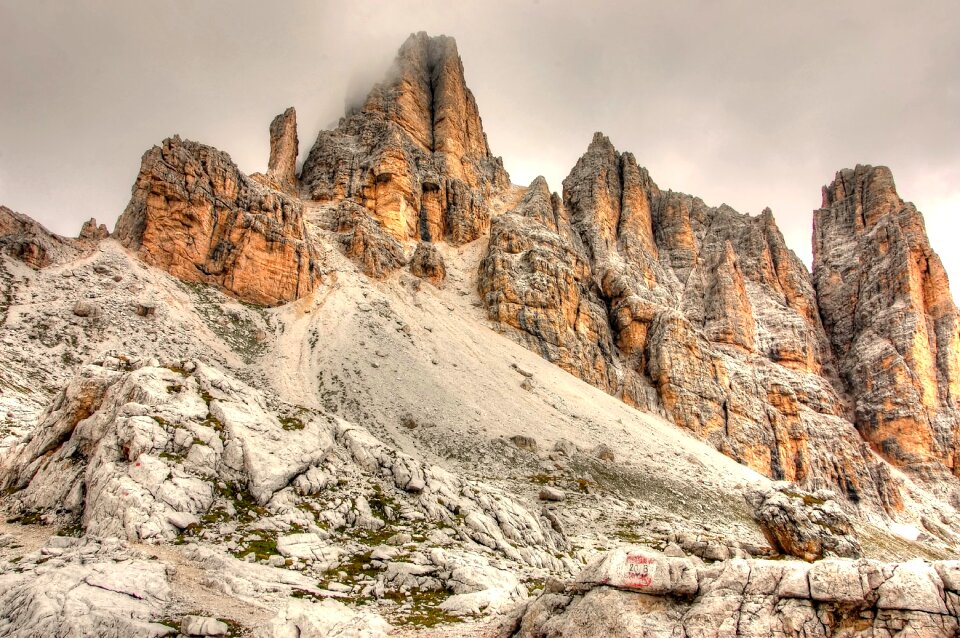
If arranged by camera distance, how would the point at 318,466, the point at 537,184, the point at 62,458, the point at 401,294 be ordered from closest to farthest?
the point at 62,458 → the point at 318,466 → the point at 401,294 → the point at 537,184

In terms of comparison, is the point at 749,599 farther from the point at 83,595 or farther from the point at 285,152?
the point at 285,152

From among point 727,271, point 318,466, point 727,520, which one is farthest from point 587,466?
point 727,271

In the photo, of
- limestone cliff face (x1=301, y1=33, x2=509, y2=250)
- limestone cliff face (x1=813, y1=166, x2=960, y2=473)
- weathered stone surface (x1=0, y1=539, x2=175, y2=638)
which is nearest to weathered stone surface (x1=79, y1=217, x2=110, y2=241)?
limestone cliff face (x1=301, y1=33, x2=509, y2=250)

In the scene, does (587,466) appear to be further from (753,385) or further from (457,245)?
(457,245)

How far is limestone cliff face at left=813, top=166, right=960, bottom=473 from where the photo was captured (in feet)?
323

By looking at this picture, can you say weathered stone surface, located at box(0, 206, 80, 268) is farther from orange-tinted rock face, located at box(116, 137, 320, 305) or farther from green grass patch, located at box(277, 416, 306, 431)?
green grass patch, located at box(277, 416, 306, 431)

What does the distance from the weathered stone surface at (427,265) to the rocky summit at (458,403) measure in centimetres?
92

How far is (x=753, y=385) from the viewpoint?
9394 cm

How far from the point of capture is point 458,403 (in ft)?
189

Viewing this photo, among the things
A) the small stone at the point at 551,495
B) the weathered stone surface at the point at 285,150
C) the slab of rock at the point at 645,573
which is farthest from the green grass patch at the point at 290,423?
the weathered stone surface at the point at 285,150

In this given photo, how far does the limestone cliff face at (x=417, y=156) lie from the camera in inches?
4195

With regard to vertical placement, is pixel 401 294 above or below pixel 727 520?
above

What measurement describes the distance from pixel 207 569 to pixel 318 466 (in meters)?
10.7

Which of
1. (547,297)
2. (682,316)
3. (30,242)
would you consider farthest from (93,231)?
(682,316)
